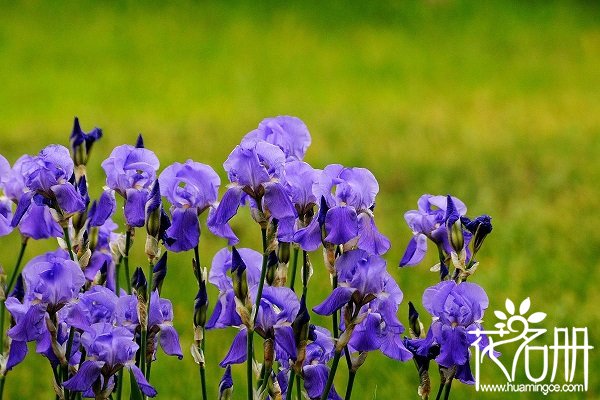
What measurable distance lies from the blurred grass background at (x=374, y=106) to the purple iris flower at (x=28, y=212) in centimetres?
158

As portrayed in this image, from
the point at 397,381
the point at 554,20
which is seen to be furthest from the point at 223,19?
the point at 397,381

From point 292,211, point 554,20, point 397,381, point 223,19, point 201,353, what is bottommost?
point 201,353

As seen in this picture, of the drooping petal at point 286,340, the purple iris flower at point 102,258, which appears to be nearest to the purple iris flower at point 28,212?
the purple iris flower at point 102,258

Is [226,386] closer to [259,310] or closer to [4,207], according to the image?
[259,310]

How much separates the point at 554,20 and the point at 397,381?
9955mm

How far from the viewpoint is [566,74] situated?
33.6ft

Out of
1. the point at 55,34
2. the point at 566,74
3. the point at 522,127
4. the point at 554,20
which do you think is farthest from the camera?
the point at 554,20

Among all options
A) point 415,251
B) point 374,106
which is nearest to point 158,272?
point 415,251

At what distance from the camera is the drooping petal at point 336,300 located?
5.19 ft

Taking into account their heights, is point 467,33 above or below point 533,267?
above

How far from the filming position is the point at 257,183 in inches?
64.4

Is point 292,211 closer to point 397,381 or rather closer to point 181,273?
point 397,381

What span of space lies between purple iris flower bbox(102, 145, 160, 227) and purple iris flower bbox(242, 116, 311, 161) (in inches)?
8.0

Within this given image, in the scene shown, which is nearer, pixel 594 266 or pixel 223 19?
Result: pixel 594 266
